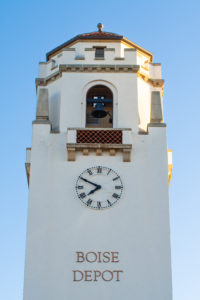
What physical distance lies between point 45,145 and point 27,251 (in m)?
4.27

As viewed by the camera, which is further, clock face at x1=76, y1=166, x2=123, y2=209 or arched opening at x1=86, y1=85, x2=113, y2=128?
arched opening at x1=86, y1=85, x2=113, y2=128

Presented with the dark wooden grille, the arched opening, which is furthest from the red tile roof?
the dark wooden grille

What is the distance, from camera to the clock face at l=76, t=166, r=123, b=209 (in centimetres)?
2492

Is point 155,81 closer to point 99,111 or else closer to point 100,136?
point 99,111

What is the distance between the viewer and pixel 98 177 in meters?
25.5

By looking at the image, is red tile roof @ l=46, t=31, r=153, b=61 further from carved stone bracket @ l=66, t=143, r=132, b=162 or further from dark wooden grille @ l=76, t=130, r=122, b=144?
carved stone bracket @ l=66, t=143, r=132, b=162

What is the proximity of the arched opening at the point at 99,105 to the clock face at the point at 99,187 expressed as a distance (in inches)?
111

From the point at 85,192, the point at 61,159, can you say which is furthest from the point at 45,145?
the point at 85,192

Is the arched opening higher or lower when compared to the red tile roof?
lower

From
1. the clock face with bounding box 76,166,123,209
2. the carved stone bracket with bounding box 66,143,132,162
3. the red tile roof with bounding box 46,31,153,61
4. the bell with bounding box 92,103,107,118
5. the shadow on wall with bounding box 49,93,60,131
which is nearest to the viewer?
the clock face with bounding box 76,166,123,209

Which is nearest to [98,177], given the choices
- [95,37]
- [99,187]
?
[99,187]

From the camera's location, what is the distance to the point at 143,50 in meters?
29.7

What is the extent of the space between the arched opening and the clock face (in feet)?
9.28

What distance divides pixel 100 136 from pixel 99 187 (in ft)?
6.78
